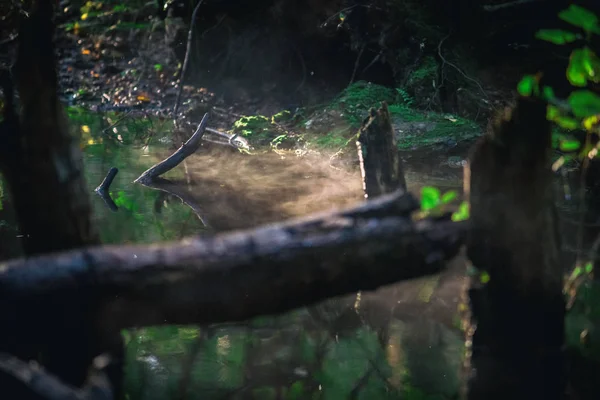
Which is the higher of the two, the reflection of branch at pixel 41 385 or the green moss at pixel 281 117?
the reflection of branch at pixel 41 385

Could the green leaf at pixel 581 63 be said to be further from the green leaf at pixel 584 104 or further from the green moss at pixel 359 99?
the green moss at pixel 359 99

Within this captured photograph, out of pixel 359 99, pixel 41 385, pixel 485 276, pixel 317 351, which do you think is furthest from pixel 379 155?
pixel 359 99

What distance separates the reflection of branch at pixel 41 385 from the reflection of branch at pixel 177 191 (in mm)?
4115

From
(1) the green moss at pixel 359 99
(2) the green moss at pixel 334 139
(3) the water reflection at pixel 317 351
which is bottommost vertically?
(3) the water reflection at pixel 317 351

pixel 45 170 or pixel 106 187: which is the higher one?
pixel 45 170

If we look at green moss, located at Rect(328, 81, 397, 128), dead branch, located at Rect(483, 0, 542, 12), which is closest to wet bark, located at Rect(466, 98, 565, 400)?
dead branch, located at Rect(483, 0, 542, 12)

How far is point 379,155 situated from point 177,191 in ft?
11.5

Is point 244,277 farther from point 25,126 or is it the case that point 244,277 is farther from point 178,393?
point 178,393

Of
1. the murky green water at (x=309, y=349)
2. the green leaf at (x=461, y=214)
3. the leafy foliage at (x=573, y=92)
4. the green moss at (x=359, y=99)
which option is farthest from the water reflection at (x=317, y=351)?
the green moss at (x=359, y=99)

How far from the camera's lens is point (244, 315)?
2.56 meters

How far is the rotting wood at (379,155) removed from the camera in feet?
15.3

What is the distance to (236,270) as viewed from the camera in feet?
7.87

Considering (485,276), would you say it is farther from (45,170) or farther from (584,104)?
(45,170)

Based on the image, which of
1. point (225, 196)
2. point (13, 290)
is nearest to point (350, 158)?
point (225, 196)
